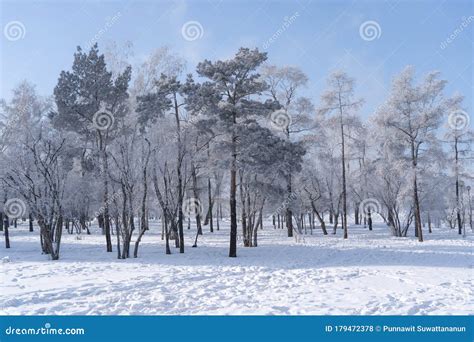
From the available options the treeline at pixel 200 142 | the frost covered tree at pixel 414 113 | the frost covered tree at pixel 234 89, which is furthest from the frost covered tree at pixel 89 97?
the frost covered tree at pixel 414 113

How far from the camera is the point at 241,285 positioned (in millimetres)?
10109

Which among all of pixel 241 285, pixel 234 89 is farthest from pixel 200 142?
pixel 241 285

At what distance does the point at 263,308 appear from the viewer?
7.55 meters

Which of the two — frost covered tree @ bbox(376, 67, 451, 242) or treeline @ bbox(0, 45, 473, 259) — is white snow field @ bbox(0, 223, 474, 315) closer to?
treeline @ bbox(0, 45, 473, 259)

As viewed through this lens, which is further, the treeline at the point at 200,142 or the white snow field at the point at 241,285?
the treeline at the point at 200,142

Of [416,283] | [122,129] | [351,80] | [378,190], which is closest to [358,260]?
[416,283]

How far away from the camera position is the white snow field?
7594mm

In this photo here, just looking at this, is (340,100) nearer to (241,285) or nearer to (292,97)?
(292,97)

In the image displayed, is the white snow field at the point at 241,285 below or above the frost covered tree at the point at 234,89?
below

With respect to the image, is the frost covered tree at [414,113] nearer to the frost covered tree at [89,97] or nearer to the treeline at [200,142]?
the treeline at [200,142]

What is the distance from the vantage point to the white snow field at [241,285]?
7594 millimetres

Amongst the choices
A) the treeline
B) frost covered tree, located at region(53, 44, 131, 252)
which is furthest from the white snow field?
frost covered tree, located at region(53, 44, 131, 252)
